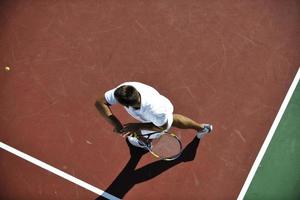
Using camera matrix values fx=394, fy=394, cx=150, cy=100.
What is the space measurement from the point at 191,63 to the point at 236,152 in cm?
168

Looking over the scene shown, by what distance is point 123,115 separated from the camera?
260 inches

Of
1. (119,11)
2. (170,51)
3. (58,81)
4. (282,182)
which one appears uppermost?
(119,11)

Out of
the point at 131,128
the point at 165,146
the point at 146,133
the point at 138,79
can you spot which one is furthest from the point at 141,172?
the point at 138,79

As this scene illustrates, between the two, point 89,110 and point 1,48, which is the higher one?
point 1,48

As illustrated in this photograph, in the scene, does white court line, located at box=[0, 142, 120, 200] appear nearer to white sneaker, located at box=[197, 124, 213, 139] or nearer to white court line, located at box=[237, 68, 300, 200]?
white sneaker, located at box=[197, 124, 213, 139]

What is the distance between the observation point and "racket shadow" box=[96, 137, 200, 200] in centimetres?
639

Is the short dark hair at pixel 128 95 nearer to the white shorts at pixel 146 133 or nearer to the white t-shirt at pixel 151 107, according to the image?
the white t-shirt at pixel 151 107

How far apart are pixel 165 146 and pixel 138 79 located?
1.29 m

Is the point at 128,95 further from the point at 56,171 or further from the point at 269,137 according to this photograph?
the point at 269,137

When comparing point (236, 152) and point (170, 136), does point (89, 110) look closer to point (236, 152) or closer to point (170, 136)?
point (170, 136)

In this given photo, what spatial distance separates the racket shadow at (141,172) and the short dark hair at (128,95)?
1.78 m

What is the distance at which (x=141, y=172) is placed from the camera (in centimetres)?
641

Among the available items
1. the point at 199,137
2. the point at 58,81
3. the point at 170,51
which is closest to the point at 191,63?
the point at 170,51

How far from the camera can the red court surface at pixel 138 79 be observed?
6.41 meters
